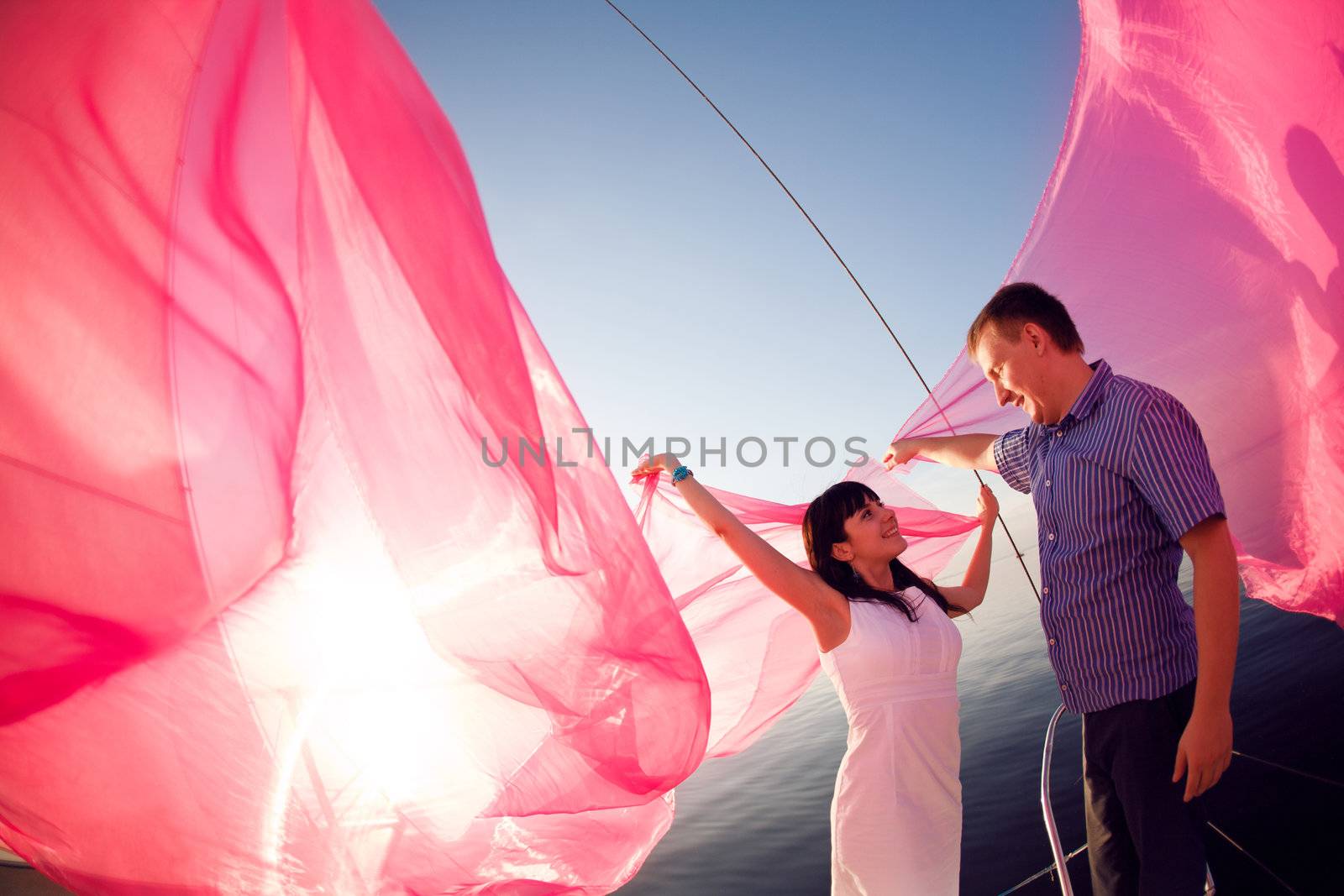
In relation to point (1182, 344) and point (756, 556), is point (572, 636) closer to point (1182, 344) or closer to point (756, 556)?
point (756, 556)

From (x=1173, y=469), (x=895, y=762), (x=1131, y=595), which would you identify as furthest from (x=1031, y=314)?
(x=895, y=762)

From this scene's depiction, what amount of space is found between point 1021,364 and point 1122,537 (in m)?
0.48

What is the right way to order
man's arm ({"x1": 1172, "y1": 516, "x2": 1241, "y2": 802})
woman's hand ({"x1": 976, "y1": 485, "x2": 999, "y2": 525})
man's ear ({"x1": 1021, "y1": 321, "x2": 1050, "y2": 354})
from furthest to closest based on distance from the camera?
woman's hand ({"x1": 976, "y1": 485, "x2": 999, "y2": 525}) → man's ear ({"x1": 1021, "y1": 321, "x2": 1050, "y2": 354}) → man's arm ({"x1": 1172, "y1": 516, "x2": 1241, "y2": 802})

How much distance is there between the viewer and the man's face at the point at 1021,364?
1.73 metres

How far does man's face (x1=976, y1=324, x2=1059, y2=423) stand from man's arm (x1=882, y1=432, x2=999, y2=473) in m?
0.42

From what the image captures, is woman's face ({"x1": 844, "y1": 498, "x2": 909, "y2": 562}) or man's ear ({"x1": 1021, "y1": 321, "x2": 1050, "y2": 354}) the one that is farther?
woman's face ({"x1": 844, "y1": 498, "x2": 909, "y2": 562})

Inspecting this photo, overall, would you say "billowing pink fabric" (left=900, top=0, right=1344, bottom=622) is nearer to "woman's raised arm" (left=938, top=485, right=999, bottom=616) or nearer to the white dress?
"woman's raised arm" (left=938, top=485, right=999, bottom=616)

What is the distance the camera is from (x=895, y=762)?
1.96 meters

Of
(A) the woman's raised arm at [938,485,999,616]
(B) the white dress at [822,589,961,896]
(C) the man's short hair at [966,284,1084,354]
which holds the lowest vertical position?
(B) the white dress at [822,589,961,896]

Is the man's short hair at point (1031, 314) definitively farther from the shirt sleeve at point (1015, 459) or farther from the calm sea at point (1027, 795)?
the calm sea at point (1027, 795)

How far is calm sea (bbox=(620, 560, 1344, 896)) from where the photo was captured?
3041 millimetres

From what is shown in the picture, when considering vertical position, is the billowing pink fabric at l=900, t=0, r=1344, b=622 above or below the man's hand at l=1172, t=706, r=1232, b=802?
above

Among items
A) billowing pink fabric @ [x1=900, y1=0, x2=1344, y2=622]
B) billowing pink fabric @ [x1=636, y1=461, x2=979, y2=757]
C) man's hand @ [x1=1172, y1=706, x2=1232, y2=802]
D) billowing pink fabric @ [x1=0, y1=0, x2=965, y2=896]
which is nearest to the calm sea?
billowing pink fabric @ [x1=900, y1=0, x2=1344, y2=622]

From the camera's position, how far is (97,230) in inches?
68.2
